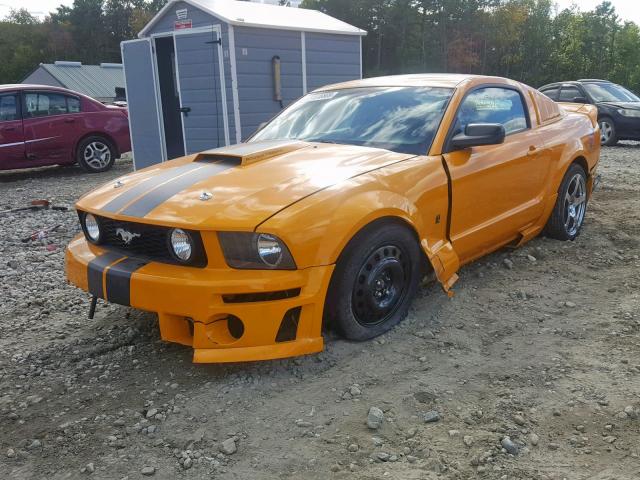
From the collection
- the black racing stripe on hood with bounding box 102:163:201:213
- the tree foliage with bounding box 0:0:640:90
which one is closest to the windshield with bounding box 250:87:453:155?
the black racing stripe on hood with bounding box 102:163:201:213

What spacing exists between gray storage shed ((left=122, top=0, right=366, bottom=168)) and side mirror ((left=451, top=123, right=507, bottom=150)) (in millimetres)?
5531

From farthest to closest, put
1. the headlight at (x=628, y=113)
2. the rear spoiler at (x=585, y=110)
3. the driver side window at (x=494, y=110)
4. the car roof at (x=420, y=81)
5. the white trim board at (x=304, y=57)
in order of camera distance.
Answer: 1. the headlight at (x=628, y=113)
2. the white trim board at (x=304, y=57)
3. the rear spoiler at (x=585, y=110)
4. the car roof at (x=420, y=81)
5. the driver side window at (x=494, y=110)

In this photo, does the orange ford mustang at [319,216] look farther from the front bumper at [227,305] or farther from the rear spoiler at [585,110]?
the rear spoiler at [585,110]

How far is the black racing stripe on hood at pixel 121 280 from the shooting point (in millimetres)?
2943

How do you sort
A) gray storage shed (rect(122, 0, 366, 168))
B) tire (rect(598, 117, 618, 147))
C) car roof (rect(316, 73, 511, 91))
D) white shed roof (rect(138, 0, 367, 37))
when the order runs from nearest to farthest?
car roof (rect(316, 73, 511, 91)) < white shed roof (rect(138, 0, 367, 37)) < gray storage shed (rect(122, 0, 366, 168)) < tire (rect(598, 117, 618, 147))

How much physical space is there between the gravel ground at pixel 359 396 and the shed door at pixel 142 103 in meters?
5.96

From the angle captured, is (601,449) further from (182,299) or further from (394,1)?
(394,1)

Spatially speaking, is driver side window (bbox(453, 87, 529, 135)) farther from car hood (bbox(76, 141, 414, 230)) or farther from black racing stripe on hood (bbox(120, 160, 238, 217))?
black racing stripe on hood (bbox(120, 160, 238, 217))

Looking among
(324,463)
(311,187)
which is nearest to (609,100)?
(311,187)

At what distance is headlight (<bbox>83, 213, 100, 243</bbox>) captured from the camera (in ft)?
11.0

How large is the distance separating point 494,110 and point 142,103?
277 inches

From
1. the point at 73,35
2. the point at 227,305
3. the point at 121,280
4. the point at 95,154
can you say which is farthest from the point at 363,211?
the point at 73,35

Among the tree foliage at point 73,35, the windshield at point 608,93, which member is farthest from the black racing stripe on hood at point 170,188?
the tree foliage at point 73,35

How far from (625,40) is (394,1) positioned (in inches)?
531
